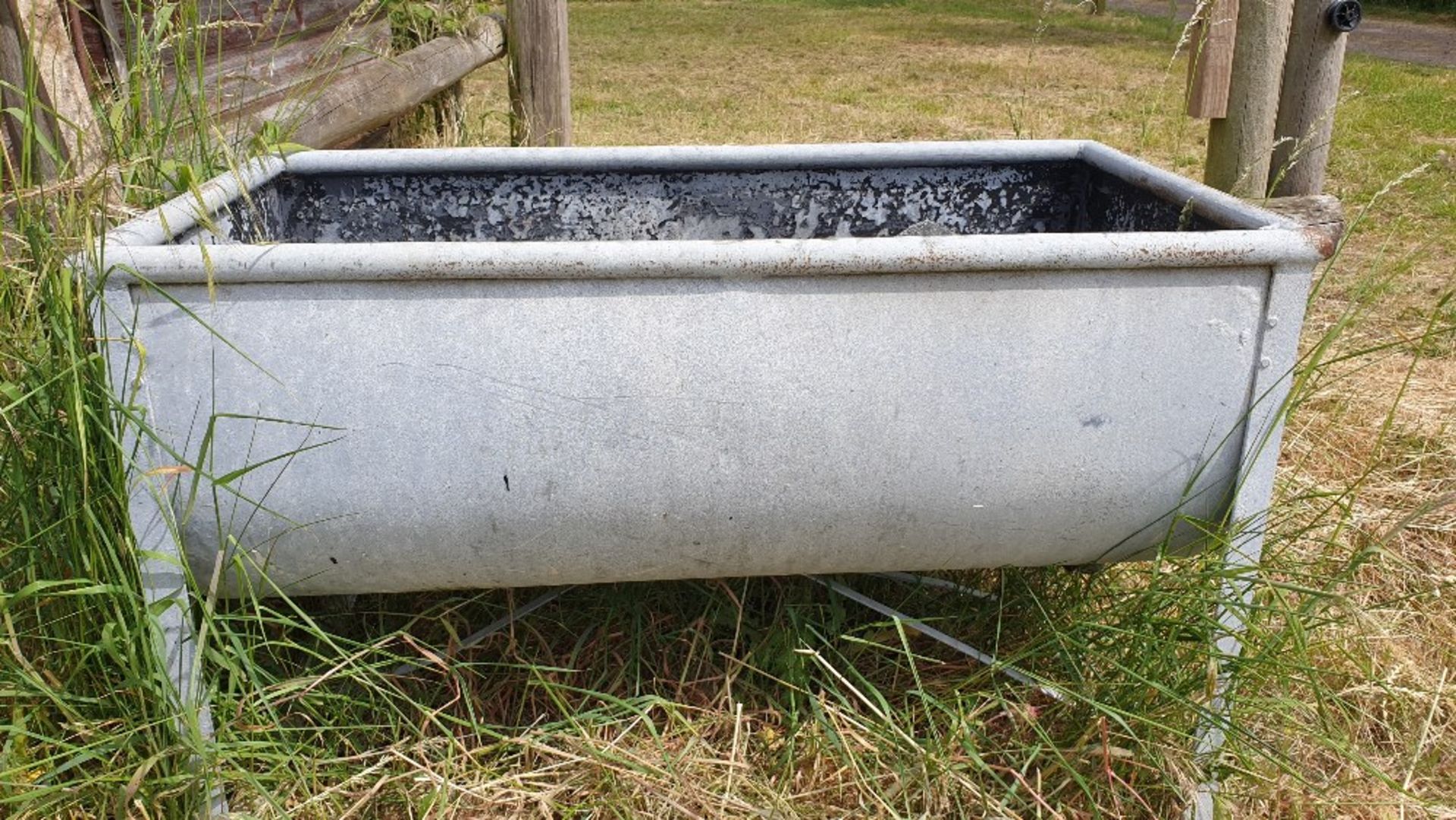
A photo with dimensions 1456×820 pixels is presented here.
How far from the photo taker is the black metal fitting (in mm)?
3162

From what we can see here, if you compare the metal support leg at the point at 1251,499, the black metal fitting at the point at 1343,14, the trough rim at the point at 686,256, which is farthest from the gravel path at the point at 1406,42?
the trough rim at the point at 686,256

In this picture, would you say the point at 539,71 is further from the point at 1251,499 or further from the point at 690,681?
the point at 1251,499

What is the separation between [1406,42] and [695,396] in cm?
1133

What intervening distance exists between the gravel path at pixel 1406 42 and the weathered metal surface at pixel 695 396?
8.64 metres

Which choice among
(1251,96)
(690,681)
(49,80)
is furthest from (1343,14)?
(49,80)

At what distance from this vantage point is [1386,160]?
608 cm

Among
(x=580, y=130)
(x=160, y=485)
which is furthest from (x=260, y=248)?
(x=580, y=130)

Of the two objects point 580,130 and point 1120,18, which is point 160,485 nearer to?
point 580,130

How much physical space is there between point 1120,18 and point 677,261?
13967mm

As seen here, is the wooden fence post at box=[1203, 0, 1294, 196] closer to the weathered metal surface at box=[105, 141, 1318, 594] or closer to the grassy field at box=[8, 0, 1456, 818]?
the grassy field at box=[8, 0, 1456, 818]

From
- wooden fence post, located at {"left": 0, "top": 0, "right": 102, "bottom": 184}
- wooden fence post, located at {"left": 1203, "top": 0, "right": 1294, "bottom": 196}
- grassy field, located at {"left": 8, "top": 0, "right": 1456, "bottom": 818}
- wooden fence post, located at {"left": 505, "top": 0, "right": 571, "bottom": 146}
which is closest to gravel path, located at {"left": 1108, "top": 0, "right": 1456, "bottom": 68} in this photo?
wooden fence post, located at {"left": 1203, "top": 0, "right": 1294, "bottom": 196}

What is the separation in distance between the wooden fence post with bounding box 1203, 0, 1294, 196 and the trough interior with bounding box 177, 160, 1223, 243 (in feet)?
3.82

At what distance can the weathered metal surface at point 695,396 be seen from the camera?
58.3 inches

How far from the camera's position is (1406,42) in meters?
10.8
